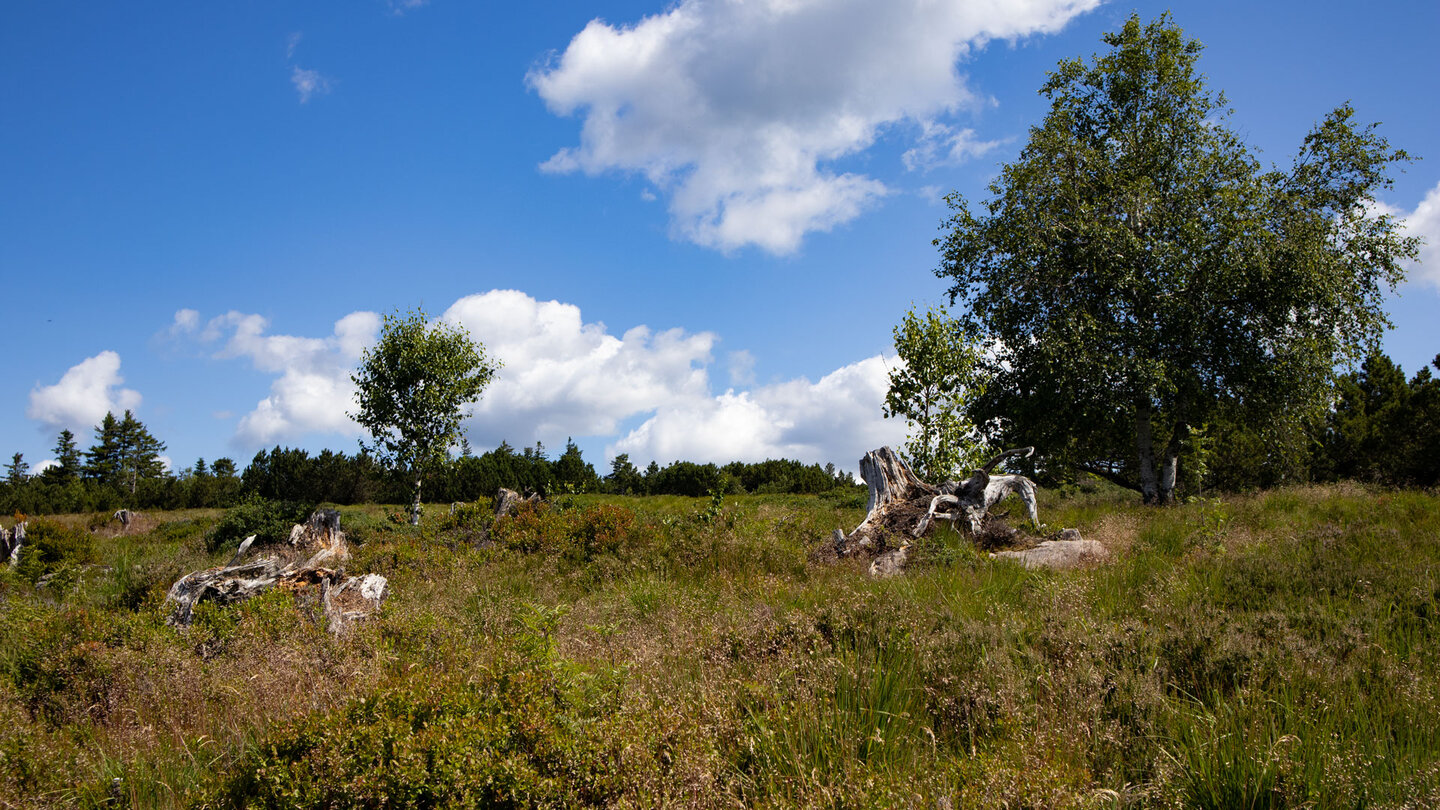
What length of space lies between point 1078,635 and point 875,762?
2354 millimetres

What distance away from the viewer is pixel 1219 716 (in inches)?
163

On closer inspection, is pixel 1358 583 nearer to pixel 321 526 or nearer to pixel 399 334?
pixel 321 526

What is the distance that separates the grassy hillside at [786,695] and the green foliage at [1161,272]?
1103 centimetres

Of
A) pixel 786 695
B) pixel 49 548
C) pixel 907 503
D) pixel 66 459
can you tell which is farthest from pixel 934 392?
pixel 66 459

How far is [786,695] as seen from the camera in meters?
4.46

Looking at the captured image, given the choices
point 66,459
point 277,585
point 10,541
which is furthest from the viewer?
point 66,459

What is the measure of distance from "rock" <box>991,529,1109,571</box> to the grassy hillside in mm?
594

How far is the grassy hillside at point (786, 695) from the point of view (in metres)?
3.47

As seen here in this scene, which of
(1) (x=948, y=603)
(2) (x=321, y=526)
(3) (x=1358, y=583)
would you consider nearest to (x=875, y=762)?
(1) (x=948, y=603)

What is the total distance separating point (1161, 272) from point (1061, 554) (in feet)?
41.7

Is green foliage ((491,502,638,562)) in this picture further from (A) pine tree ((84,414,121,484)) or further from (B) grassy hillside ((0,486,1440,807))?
(A) pine tree ((84,414,121,484))

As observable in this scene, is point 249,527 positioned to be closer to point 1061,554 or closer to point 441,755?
point 441,755

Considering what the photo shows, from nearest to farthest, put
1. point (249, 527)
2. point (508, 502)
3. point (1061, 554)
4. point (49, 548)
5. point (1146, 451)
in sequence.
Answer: point (1061, 554), point (49, 548), point (508, 502), point (249, 527), point (1146, 451)

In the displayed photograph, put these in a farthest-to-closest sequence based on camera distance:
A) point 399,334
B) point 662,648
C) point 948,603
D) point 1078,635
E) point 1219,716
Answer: point 399,334, point 948,603, point 662,648, point 1078,635, point 1219,716
